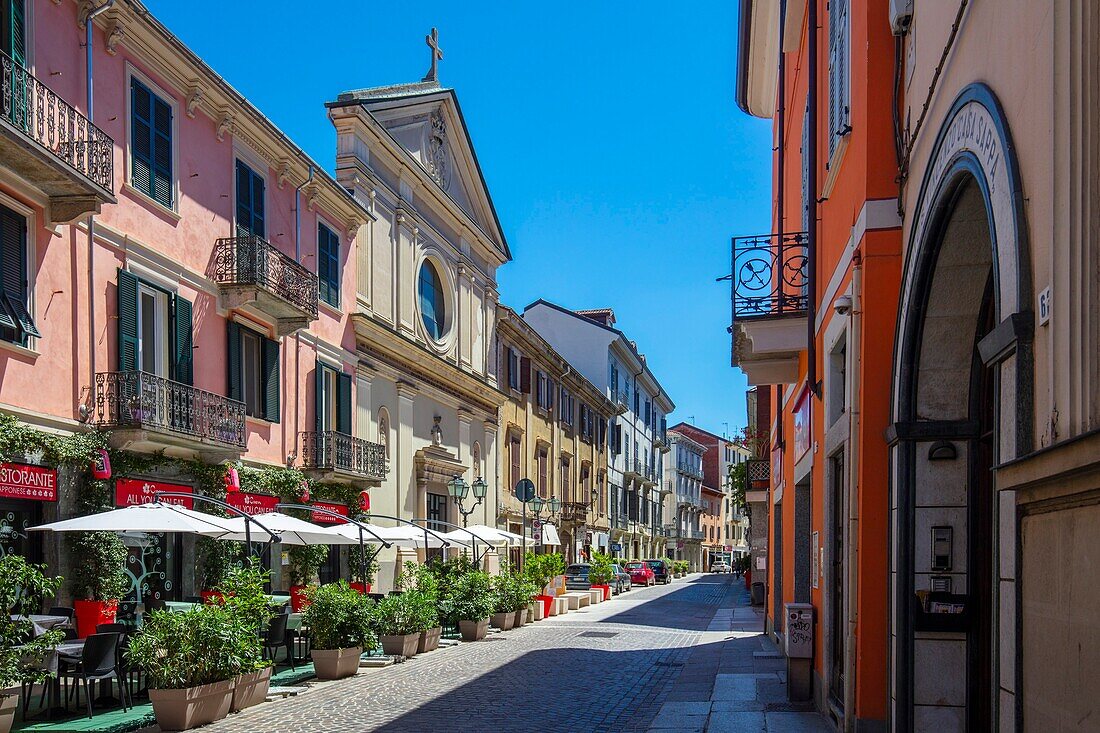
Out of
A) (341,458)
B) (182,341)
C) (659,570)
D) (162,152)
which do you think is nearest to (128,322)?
(182,341)

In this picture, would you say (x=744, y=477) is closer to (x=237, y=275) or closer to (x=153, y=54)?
(x=237, y=275)

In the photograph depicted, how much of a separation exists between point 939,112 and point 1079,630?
362 cm

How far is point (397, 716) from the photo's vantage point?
11.6 m

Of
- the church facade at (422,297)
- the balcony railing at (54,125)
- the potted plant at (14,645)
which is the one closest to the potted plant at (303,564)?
the church facade at (422,297)

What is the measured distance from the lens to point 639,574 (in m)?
51.9

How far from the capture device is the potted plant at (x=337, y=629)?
14570 mm

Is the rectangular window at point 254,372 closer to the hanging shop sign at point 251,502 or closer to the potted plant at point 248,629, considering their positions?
the hanging shop sign at point 251,502

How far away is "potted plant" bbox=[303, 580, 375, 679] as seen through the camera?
47.8 ft

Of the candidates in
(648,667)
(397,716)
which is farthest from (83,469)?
(648,667)

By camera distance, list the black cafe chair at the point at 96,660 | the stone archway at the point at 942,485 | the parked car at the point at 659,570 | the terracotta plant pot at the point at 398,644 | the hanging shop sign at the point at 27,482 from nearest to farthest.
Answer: the stone archway at the point at 942,485 → the black cafe chair at the point at 96,660 → the hanging shop sign at the point at 27,482 → the terracotta plant pot at the point at 398,644 → the parked car at the point at 659,570

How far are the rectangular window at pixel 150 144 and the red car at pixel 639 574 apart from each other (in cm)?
3721

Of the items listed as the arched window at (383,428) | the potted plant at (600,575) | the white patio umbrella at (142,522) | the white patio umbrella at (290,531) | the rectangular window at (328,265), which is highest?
the rectangular window at (328,265)

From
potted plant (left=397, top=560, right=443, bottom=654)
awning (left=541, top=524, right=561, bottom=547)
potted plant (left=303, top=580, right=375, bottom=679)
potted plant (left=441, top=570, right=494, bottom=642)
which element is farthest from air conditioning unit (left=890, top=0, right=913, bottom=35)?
awning (left=541, top=524, right=561, bottom=547)

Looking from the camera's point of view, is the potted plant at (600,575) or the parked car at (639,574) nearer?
the potted plant at (600,575)
